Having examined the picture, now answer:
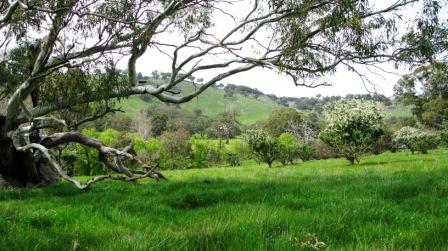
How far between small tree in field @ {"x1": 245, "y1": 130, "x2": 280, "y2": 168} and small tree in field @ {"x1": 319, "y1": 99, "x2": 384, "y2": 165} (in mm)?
6784

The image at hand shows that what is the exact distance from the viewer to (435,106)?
6000 centimetres

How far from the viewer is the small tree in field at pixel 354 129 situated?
29.2 m

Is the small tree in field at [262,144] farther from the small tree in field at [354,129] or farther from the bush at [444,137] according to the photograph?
the bush at [444,137]

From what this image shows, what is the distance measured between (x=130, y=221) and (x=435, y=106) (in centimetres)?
6035

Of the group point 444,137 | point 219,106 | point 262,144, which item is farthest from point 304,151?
point 219,106

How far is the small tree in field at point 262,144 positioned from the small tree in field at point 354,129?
6.78 metres

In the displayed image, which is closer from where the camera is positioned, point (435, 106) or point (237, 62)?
point (237, 62)

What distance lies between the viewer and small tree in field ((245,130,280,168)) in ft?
121

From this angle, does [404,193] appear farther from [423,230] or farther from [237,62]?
[237,62]

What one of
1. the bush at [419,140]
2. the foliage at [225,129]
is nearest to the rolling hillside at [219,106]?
the foliage at [225,129]

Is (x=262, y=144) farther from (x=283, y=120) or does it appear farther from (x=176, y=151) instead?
(x=283, y=120)

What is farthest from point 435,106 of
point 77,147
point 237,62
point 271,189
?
point 271,189

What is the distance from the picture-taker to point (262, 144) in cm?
3684

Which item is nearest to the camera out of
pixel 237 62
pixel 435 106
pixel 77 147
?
pixel 237 62
